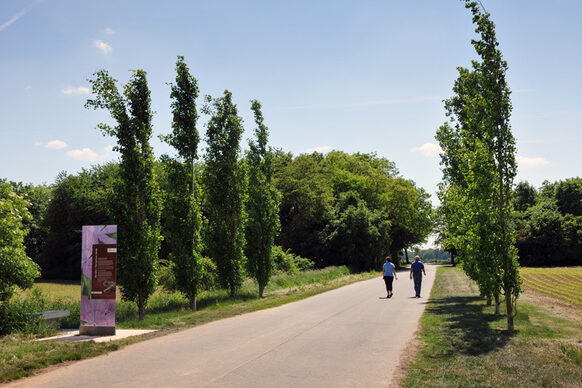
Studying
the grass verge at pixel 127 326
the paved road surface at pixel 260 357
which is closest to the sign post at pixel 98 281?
the grass verge at pixel 127 326

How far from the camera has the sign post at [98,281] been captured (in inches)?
484

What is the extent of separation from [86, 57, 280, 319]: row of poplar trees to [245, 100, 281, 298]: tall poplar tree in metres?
0.06

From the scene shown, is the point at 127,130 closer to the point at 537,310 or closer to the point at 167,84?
the point at 167,84

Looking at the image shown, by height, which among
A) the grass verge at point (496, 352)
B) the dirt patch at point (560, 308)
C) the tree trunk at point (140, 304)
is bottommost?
the dirt patch at point (560, 308)

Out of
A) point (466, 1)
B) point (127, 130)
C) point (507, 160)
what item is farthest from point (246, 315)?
point (466, 1)

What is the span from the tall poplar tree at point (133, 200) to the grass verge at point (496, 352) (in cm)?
1006

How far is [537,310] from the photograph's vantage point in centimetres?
1553

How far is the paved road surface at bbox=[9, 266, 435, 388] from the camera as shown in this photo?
739 centimetres

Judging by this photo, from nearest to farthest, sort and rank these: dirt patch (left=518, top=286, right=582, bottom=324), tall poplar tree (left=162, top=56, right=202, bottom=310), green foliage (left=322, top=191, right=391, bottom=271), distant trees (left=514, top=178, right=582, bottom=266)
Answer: dirt patch (left=518, top=286, right=582, bottom=324) < tall poplar tree (left=162, top=56, right=202, bottom=310) < green foliage (left=322, top=191, right=391, bottom=271) < distant trees (left=514, top=178, right=582, bottom=266)

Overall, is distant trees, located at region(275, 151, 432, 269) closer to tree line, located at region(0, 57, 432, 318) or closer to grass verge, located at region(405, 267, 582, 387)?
tree line, located at region(0, 57, 432, 318)

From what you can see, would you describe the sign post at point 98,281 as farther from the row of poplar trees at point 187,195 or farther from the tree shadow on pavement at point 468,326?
the tree shadow on pavement at point 468,326

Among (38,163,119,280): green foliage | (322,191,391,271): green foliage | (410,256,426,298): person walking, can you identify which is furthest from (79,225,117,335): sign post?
(38,163,119,280): green foliage

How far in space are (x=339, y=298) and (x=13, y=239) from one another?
47.5 ft

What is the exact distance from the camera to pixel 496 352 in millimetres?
9039
